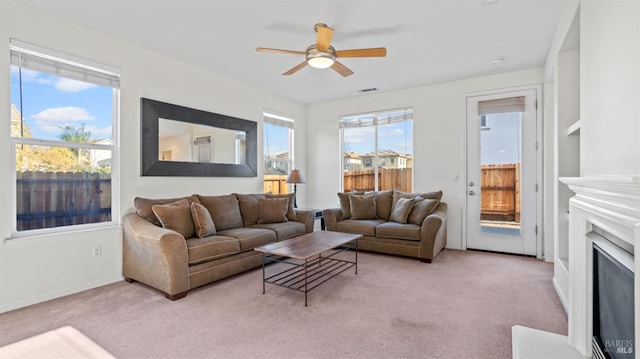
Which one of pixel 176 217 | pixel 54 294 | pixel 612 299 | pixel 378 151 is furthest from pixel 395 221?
pixel 54 294

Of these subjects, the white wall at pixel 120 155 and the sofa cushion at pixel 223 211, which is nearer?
the white wall at pixel 120 155

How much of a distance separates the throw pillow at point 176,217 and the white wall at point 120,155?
0.52 meters

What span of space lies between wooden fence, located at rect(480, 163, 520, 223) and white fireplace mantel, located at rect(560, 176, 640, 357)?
2.71 metres

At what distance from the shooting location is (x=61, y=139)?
297 centimetres

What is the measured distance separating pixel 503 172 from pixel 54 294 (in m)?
5.54

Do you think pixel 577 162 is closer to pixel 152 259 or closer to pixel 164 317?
pixel 164 317

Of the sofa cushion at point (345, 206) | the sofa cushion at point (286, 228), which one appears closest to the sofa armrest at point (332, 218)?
the sofa cushion at point (345, 206)

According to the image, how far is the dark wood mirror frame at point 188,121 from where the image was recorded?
139 inches

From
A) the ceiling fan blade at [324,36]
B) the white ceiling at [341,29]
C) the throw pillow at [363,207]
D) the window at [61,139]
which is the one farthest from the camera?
the throw pillow at [363,207]

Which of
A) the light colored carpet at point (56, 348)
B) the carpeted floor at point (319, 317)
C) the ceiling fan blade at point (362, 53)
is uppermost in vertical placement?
the ceiling fan blade at point (362, 53)

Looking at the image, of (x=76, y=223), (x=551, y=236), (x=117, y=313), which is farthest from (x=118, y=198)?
(x=551, y=236)

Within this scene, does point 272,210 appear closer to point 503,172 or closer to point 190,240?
point 190,240

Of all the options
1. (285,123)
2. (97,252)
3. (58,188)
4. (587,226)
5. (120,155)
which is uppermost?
(285,123)

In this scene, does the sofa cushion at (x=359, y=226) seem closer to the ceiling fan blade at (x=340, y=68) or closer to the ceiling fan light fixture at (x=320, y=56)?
the ceiling fan blade at (x=340, y=68)
